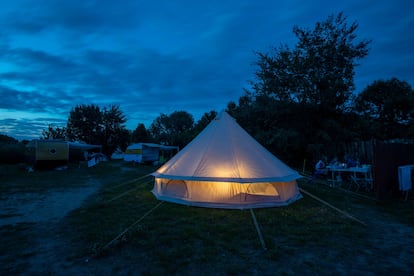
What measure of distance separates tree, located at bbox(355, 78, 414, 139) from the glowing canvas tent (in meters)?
13.4

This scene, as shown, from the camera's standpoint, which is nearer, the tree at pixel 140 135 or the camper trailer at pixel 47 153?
the camper trailer at pixel 47 153

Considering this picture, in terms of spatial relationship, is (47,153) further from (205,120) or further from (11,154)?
(205,120)

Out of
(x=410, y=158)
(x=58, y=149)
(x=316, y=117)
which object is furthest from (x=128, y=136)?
(x=410, y=158)

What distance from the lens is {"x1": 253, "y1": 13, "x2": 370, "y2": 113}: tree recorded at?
12984 mm

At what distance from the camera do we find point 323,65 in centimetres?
1327

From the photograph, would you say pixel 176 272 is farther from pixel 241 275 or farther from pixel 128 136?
pixel 128 136

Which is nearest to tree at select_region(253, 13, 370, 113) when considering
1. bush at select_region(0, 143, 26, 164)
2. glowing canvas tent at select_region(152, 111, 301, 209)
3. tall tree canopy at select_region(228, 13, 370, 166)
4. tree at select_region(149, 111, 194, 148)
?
tall tree canopy at select_region(228, 13, 370, 166)

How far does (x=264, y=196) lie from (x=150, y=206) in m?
2.92

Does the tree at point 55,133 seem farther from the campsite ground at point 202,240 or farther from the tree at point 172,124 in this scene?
the campsite ground at point 202,240

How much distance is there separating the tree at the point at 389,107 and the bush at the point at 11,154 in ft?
84.2

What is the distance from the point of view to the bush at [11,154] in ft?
60.1

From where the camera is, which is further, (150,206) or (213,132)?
(213,132)

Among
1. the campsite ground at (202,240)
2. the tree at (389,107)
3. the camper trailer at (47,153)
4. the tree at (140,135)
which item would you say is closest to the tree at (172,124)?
the tree at (140,135)

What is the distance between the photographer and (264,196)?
20.1 ft
